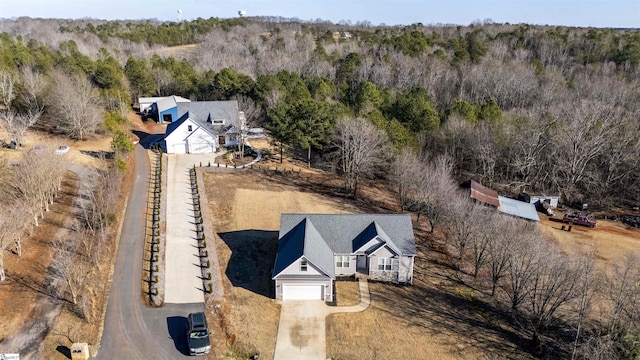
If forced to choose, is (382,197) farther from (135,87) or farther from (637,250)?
(135,87)

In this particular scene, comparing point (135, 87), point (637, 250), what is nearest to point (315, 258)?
point (637, 250)

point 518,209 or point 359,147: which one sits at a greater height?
point 359,147

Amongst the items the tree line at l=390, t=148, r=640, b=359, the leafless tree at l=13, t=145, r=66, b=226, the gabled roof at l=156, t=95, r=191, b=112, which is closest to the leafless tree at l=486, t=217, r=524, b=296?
the tree line at l=390, t=148, r=640, b=359

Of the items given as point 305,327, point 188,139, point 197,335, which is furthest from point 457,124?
point 197,335

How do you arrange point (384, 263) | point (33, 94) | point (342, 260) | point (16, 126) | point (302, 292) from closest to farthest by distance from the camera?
point (302, 292) < point (384, 263) < point (342, 260) < point (16, 126) < point (33, 94)

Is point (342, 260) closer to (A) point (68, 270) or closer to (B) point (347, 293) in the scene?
(B) point (347, 293)

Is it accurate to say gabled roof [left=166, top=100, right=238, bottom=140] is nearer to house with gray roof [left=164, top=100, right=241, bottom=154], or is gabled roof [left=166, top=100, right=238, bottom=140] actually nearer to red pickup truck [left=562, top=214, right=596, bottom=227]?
house with gray roof [left=164, top=100, right=241, bottom=154]
